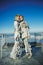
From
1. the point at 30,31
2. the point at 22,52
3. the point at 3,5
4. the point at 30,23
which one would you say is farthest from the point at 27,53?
the point at 3,5

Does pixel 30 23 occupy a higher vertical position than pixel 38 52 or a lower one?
higher

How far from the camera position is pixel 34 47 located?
1.74m

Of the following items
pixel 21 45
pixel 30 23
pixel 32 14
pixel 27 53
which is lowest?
pixel 27 53

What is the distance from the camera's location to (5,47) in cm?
175

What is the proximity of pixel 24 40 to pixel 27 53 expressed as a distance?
7.1 inches

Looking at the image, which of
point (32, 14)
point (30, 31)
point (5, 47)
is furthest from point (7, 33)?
point (32, 14)

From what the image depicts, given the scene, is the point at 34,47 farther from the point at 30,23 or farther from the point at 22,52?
the point at 30,23

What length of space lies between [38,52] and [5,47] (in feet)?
1.49

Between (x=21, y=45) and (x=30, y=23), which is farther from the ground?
(x=30, y=23)

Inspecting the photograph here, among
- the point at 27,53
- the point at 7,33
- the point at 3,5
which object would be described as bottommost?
the point at 27,53

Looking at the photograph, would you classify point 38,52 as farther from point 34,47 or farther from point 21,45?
point 21,45

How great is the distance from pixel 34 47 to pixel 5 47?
15.6 inches

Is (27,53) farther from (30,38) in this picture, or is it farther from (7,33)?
(7,33)

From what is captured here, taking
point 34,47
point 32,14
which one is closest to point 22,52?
point 34,47
